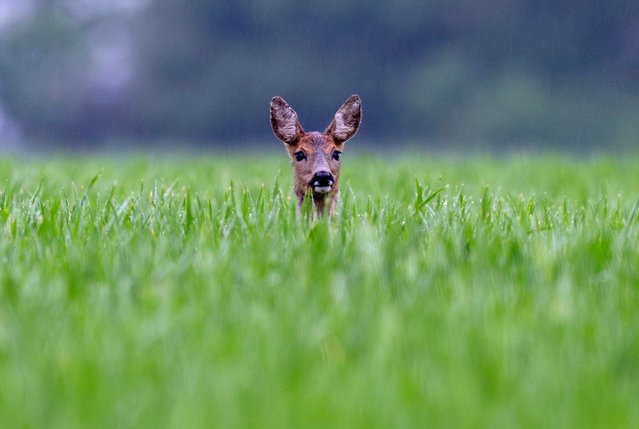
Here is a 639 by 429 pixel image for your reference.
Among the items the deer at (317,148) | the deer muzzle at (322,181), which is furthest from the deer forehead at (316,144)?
the deer muzzle at (322,181)

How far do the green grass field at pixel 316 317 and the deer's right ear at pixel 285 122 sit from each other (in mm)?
636

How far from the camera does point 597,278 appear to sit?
434cm

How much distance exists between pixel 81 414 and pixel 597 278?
2.20 metres

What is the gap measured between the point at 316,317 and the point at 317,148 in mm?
2582

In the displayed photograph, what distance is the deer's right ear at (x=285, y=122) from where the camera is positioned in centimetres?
635

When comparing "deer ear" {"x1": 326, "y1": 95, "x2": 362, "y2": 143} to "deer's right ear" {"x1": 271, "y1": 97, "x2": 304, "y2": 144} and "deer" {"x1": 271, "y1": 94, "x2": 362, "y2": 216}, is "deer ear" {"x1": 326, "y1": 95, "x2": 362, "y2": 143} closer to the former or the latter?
"deer" {"x1": 271, "y1": 94, "x2": 362, "y2": 216}

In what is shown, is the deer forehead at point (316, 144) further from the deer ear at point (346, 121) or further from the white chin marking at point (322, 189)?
the white chin marking at point (322, 189)

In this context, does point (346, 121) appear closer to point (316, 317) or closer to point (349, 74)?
point (316, 317)

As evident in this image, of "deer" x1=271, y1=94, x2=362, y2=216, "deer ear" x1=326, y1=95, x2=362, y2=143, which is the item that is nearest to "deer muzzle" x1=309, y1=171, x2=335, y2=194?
"deer" x1=271, y1=94, x2=362, y2=216

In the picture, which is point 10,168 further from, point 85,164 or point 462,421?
point 462,421

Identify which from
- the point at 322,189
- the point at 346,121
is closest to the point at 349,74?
the point at 346,121

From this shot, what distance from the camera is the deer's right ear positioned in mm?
6348

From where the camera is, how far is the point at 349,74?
37.4m

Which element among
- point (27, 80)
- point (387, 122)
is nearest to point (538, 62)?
point (387, 122)
